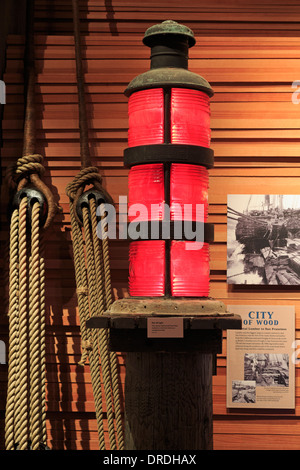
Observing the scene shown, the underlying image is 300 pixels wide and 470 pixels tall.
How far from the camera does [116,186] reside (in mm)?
3662

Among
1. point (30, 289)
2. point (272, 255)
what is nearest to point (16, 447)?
point (30, 289)

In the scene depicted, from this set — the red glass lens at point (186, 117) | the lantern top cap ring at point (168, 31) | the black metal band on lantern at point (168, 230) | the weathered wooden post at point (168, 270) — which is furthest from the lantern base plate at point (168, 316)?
the lantern top cap ring at point (168, 31)

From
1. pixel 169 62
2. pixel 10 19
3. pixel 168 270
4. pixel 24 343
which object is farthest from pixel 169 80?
pixel 10 19

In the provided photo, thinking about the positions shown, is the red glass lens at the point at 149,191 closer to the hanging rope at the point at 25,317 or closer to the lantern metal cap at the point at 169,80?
the lantern metal cap at the point at 169,80

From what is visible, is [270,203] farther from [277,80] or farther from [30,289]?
[30,289]

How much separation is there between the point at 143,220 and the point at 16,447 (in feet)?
4.30

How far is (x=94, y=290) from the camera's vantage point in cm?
343

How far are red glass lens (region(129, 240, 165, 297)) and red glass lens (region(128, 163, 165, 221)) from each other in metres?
0.12

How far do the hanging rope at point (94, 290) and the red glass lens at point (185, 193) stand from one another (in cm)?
80

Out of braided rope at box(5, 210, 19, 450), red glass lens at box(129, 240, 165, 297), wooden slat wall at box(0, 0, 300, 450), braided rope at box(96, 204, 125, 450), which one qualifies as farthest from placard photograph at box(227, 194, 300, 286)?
braided rope at box(5, 210, 19, 450)

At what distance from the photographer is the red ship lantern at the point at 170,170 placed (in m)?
2.71

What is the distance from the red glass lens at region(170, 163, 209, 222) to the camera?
2721 mm

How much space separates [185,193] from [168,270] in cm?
33

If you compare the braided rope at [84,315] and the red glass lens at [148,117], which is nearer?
the red glass lens at [148,117]
